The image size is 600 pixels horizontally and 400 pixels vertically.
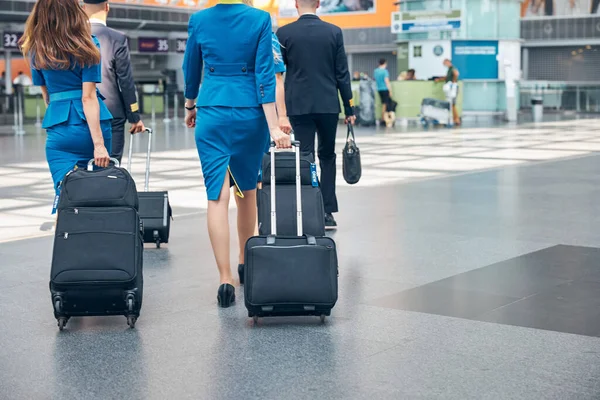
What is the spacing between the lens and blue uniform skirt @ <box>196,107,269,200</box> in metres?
5.37

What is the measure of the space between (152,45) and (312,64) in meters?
30.3

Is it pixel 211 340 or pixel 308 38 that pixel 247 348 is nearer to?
pixel 211 340

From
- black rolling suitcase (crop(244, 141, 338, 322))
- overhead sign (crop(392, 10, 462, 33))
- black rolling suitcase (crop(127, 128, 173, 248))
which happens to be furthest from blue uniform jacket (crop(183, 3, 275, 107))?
overhead sign (crop(392, 10, 462, 33))

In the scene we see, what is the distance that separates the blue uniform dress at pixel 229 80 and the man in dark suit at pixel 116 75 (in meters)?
1.61

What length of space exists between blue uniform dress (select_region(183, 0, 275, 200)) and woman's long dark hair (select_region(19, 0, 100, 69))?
1.85 ft

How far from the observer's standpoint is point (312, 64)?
7.80 metres

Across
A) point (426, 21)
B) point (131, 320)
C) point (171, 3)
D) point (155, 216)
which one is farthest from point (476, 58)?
point (131, 320)

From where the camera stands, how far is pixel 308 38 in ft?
25.5

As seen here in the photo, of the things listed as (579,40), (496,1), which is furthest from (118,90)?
(579,40)

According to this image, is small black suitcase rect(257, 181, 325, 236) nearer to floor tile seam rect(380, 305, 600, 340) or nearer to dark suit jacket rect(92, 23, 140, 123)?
floor tile seam rect(380, 305, 600, 340)

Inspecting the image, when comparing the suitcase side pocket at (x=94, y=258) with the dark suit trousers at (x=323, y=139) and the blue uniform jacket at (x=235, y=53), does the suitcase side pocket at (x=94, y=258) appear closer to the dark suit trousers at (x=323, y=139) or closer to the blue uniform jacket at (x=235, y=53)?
the blue uniform jacket at (x=235, y=53)

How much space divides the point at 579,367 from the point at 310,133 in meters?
4.13

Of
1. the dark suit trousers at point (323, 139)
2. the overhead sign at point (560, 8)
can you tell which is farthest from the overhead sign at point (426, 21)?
the dark suit trousers at point (323, 139)

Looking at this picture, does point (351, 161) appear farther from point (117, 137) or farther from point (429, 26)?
point (429, 26)
